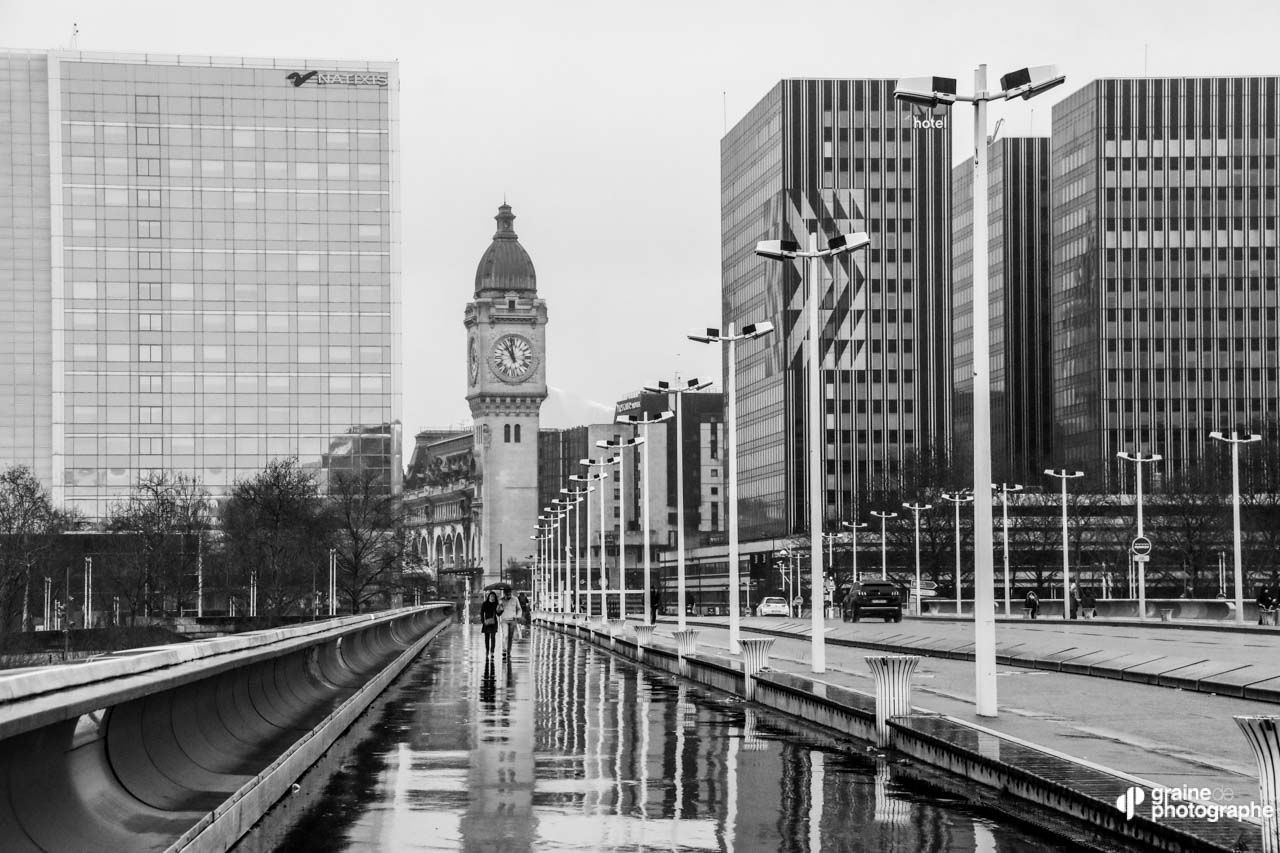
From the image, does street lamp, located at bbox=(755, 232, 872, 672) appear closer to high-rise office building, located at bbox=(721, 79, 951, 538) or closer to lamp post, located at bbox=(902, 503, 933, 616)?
lamp post, located at bbox=(902, 503, 933, 616)

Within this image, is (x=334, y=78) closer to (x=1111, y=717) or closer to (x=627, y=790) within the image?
(x=1111, y=717)

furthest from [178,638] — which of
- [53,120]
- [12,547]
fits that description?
[53,120]

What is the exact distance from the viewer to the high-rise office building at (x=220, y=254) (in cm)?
17100

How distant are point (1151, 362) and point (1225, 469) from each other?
175 ft

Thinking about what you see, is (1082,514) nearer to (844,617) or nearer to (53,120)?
(844,617)

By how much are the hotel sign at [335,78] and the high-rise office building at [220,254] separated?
131 mm

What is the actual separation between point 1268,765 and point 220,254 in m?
169

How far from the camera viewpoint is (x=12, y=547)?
96.2m

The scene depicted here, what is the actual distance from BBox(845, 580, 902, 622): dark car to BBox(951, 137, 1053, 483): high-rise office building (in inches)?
3877

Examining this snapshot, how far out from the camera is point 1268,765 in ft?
38.0

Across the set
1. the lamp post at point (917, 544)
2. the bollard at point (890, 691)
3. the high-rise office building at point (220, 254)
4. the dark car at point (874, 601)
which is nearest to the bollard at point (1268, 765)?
the bollard at point (890, 691)

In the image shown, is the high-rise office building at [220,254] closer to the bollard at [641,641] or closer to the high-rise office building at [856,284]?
the high-rise office building at [856,284]

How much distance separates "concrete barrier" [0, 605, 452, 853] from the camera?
983cm

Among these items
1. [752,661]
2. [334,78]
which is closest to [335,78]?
[334,78]
